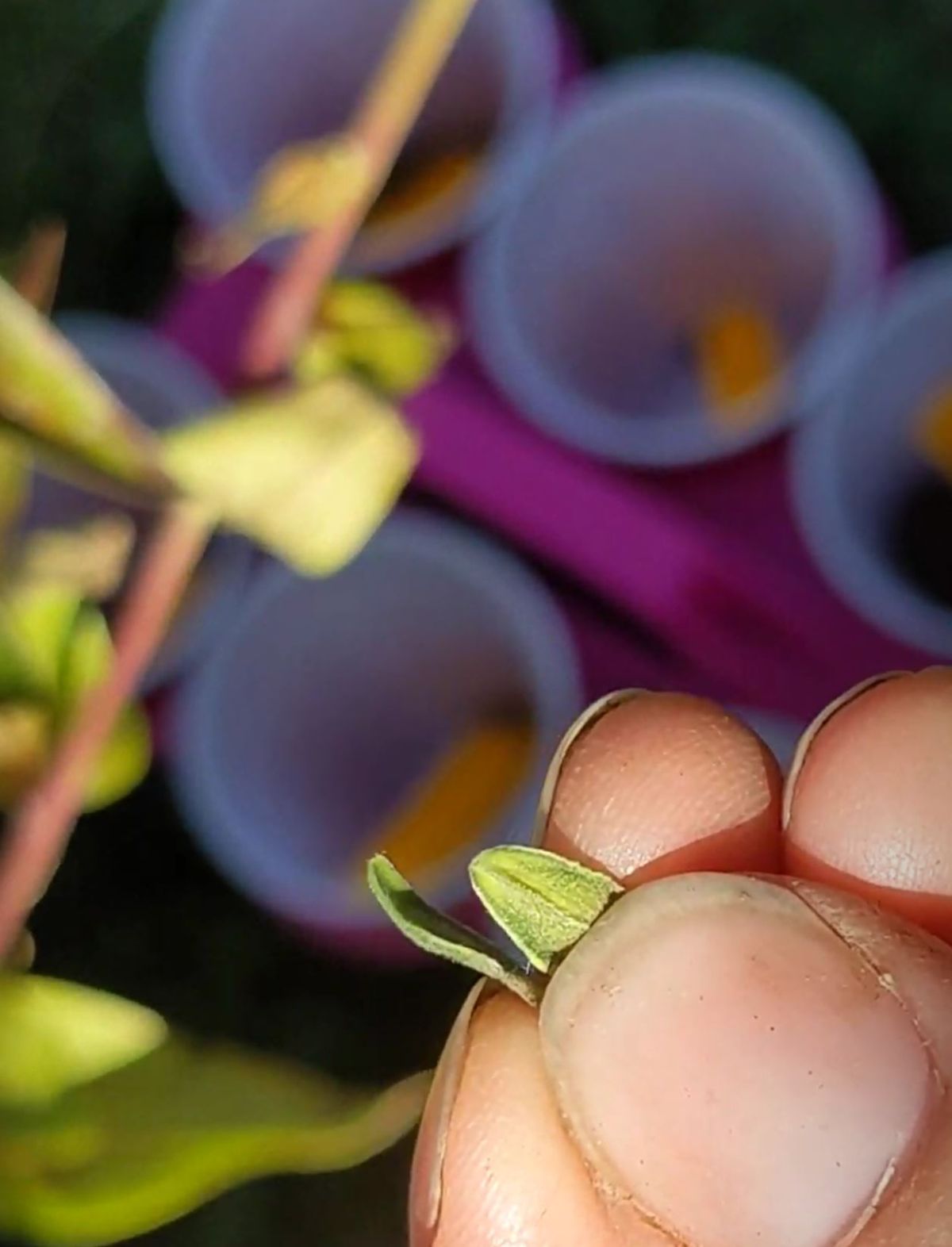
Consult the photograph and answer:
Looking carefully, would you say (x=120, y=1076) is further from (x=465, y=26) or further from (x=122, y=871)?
(x=465, y=26)

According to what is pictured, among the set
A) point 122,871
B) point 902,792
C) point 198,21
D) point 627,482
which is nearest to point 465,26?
point 198,21

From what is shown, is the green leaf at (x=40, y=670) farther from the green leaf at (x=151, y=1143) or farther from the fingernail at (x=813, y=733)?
the fingernail at (x=813, y=733)

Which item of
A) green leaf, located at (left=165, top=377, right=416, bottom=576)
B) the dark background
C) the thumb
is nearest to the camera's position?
the thumb

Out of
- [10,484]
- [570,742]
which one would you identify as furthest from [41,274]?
[570,742]

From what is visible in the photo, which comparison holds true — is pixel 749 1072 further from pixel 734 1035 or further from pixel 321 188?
pixel 321 188

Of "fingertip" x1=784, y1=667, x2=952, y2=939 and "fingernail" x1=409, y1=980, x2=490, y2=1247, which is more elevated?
"fingertip" x1=784, y1=667, x2=952, y2=939

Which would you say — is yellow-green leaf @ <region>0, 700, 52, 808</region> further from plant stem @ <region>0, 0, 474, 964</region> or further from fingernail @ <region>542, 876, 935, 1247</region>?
fingernail @ <region>542, 876, 935, 1247</region>

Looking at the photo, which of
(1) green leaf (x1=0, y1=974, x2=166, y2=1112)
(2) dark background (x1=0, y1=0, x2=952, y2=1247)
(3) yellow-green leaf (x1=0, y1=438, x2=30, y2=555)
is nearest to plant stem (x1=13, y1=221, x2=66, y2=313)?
(3) yellow-green leaf (x1=0, y1=438, x2=30, y2=555)
